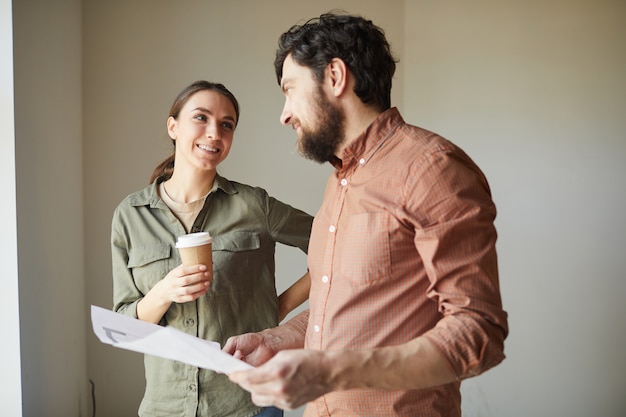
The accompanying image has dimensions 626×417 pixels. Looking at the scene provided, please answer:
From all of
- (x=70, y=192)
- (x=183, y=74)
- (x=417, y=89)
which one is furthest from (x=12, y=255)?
(x=417, y=89)

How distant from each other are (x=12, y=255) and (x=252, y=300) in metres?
0.78

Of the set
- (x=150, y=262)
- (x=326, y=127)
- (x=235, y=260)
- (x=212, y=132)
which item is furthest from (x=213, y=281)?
(x=326, y=127)

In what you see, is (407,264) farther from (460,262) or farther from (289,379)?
(289,379)

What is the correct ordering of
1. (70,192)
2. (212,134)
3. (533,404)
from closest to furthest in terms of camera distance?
(212,134), (70,192), (533,404)

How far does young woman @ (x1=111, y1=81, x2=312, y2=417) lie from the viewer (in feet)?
5.39

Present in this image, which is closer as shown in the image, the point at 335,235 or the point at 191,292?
the point at 335,235

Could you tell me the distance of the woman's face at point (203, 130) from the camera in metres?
1.72

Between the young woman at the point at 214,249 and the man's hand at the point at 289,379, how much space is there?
71 centimetres

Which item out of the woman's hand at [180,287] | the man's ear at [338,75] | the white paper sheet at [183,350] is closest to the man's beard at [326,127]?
the man's ear at [338,75]

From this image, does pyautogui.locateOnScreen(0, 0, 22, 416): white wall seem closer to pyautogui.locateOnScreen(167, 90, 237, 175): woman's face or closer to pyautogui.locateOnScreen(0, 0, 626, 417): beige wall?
pyautogui.locateOnScreen(0, 0, 626, 417): beige wall

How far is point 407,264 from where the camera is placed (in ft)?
3.70

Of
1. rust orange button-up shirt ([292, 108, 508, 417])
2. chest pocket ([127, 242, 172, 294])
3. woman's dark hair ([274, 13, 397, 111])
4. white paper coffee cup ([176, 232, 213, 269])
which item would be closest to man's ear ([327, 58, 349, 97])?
woman's dark hair ([274, 13, 397, 111])

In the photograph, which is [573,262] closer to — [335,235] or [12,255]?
[335,235]

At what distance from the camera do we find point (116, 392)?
2.72 metres
